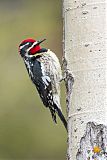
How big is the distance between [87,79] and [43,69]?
1.38 metres

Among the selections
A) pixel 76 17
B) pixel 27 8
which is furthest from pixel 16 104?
pixel 76 17

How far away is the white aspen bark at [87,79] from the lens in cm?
389

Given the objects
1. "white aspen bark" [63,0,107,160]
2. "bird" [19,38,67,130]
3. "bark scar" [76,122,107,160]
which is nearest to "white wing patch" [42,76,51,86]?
"bird" [19,38,67,130]

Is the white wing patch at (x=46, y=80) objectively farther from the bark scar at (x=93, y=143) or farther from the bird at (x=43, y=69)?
the bark scar at (x=93, y=143)

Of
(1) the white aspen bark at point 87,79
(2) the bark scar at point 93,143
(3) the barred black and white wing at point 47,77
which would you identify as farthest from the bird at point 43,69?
(2) the bark scar at point 93,143

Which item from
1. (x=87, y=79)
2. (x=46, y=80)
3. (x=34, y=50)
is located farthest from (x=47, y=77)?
(x=87, y=79)

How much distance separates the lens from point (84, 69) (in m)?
3.99

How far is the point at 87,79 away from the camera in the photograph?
156 inches

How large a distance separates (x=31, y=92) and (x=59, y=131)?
0.60m

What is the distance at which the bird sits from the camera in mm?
5234

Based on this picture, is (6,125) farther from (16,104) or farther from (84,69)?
(84,69)

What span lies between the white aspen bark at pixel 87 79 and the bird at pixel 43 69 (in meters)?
1.12

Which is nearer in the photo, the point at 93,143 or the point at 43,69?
the point at 93,143

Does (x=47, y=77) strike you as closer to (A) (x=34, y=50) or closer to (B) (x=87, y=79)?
(A) (x=34, y=50)
